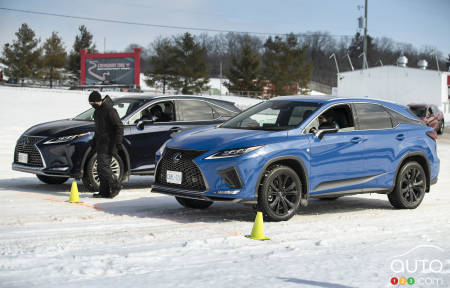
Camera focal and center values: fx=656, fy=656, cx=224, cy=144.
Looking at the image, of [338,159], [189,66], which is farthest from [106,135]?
[189,66]

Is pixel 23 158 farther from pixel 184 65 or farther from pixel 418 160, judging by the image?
pixel 184 65

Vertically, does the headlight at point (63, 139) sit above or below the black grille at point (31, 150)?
above

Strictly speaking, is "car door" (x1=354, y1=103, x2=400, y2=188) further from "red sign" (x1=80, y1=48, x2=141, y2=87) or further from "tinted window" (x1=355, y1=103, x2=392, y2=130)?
"red sign" (x1=80, y1=48, x2=141, y2=87)

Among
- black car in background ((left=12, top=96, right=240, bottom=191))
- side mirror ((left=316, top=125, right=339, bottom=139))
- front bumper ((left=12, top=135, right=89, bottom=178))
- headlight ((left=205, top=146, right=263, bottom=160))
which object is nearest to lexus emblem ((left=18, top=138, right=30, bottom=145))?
black car in background ((left=12, top=96, right=240, bottom=191))

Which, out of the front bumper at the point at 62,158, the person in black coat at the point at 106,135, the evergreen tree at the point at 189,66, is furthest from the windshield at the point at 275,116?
the evergreen tree at the point at 189,66

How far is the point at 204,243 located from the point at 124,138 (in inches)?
192

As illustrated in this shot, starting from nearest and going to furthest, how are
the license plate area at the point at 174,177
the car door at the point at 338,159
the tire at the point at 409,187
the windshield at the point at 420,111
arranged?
the license plate area at the point at 174,177
the car door at the point at 338,159
the tire at the point at 409,187
the windshield at the point at 420,111

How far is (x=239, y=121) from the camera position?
9.38 meters

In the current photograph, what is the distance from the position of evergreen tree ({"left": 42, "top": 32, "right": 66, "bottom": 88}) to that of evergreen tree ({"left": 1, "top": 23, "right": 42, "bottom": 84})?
149 cm

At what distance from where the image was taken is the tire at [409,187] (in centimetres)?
980

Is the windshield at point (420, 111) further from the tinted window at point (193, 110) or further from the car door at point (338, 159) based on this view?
the car door at point (338, 159)

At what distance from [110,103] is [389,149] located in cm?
428

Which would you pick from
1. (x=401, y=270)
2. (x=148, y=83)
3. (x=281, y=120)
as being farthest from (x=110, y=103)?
(x=148, y=83)

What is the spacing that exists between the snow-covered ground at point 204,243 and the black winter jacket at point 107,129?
32.3 inches
